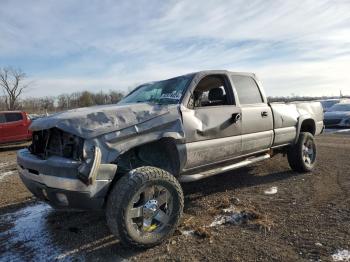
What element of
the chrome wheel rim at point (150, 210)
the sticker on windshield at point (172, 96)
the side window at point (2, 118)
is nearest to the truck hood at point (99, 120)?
the sticker on windshield at point (172, 96)

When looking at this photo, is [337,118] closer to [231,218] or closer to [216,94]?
[216,94]

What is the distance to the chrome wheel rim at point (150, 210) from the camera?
3898 millimetres

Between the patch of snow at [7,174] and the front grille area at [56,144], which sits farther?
the patch of snow at [7,174]

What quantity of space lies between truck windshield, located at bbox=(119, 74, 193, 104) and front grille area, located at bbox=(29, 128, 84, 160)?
1.48 metres

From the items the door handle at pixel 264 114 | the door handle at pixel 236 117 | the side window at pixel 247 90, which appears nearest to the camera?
Result: the door handle at pixel 236 117

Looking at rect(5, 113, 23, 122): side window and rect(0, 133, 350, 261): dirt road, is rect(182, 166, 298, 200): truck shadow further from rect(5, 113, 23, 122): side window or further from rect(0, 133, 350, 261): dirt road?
rect(5, 113, 23, 122): side window

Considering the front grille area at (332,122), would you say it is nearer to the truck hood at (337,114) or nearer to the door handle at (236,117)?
the truck hood at (337,114)

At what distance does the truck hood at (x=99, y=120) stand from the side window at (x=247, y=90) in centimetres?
184

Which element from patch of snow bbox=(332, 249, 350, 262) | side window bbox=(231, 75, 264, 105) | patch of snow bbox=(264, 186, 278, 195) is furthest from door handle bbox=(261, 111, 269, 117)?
patch of snow bbox=(332, 249, 350, 262)

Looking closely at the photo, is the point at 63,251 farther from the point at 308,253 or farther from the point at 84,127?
the point at 308,253

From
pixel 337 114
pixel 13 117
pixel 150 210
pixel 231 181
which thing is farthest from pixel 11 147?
pixel 337 114

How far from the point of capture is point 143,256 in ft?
12.6

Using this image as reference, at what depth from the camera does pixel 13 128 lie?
15.3 m

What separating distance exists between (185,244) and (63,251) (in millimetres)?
1342
